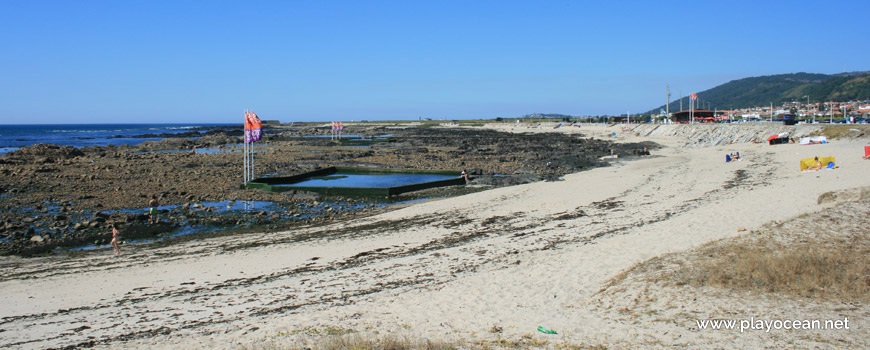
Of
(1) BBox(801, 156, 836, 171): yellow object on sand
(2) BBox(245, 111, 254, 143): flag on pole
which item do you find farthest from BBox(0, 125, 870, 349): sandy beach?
(2) BBox(245, 111, 254, 143): flag on pole

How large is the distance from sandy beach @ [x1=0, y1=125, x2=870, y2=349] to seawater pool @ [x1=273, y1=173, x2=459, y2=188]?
9586mm

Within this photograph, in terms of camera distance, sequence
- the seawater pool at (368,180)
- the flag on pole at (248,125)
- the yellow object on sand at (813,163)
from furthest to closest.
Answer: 1. the seawater pool at (368,180)
2. the flag on pole at (248,125)
3. the yellow object on sand at (813,163)

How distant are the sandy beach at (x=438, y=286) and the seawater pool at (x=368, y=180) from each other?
9.59m

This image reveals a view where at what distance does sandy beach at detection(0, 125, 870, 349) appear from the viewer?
7059 mm

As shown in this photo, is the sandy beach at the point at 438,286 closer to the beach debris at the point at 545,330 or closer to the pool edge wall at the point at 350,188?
the beach debris at the point at 545,330

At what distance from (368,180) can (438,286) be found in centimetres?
2066

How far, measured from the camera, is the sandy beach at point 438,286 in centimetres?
706

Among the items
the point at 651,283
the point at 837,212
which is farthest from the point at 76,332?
the point at 837,212

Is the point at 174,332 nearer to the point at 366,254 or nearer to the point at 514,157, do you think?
the point at 366,254

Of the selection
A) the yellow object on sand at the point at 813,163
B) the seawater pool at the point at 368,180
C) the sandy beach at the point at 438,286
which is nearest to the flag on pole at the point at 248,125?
the seawater pool at the point at 368,180

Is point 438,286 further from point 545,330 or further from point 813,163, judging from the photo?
point 813,163

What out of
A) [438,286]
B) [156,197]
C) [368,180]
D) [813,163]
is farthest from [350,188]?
[813,163]

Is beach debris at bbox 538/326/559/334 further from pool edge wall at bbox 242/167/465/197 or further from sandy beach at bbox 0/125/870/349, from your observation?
pool edge wall at bbox 242/167/465/197

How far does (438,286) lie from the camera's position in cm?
970
